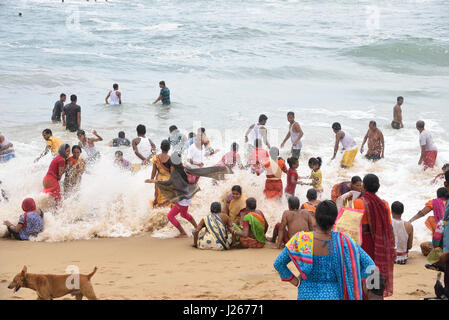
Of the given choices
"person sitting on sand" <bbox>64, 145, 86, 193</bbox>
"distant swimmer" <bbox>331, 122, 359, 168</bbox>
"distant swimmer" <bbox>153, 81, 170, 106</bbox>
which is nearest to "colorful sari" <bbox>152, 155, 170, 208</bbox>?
"person sitting on sand" <bbox>64, 145, 86, 193</bbox>

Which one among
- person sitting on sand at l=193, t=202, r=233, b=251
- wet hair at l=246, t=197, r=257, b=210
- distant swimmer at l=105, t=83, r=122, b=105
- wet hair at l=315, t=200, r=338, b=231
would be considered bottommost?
person sitting on sand at l=193, t=202, r=233, b=251

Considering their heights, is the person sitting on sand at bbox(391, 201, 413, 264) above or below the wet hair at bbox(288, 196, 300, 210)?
below

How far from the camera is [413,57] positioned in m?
30.9

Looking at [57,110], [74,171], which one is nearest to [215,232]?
[74,171]

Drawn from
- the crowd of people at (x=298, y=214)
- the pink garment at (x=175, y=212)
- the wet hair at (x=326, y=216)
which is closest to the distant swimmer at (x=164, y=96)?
the crowd of people at (x=298, y=214)

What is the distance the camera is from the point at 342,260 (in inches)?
135

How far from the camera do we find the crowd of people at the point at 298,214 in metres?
3.47

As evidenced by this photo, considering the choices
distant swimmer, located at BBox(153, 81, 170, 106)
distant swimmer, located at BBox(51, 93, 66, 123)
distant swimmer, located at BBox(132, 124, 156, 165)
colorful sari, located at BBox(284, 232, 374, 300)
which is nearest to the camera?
colorful sari, located at BBox(284, 232, 374, 300)

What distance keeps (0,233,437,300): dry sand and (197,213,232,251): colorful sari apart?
0.14 m

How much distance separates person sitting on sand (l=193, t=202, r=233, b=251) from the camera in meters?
6.98

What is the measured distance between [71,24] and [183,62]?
1467 cm

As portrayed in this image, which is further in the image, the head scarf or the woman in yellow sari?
the woman in yellow sari

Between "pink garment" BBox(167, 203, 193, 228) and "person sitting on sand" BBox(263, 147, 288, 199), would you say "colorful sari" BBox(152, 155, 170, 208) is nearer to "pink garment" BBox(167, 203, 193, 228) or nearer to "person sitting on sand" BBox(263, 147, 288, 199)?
"pink garment" BBox(167, 203, 193, 228)

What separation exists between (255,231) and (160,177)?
6.99ft
